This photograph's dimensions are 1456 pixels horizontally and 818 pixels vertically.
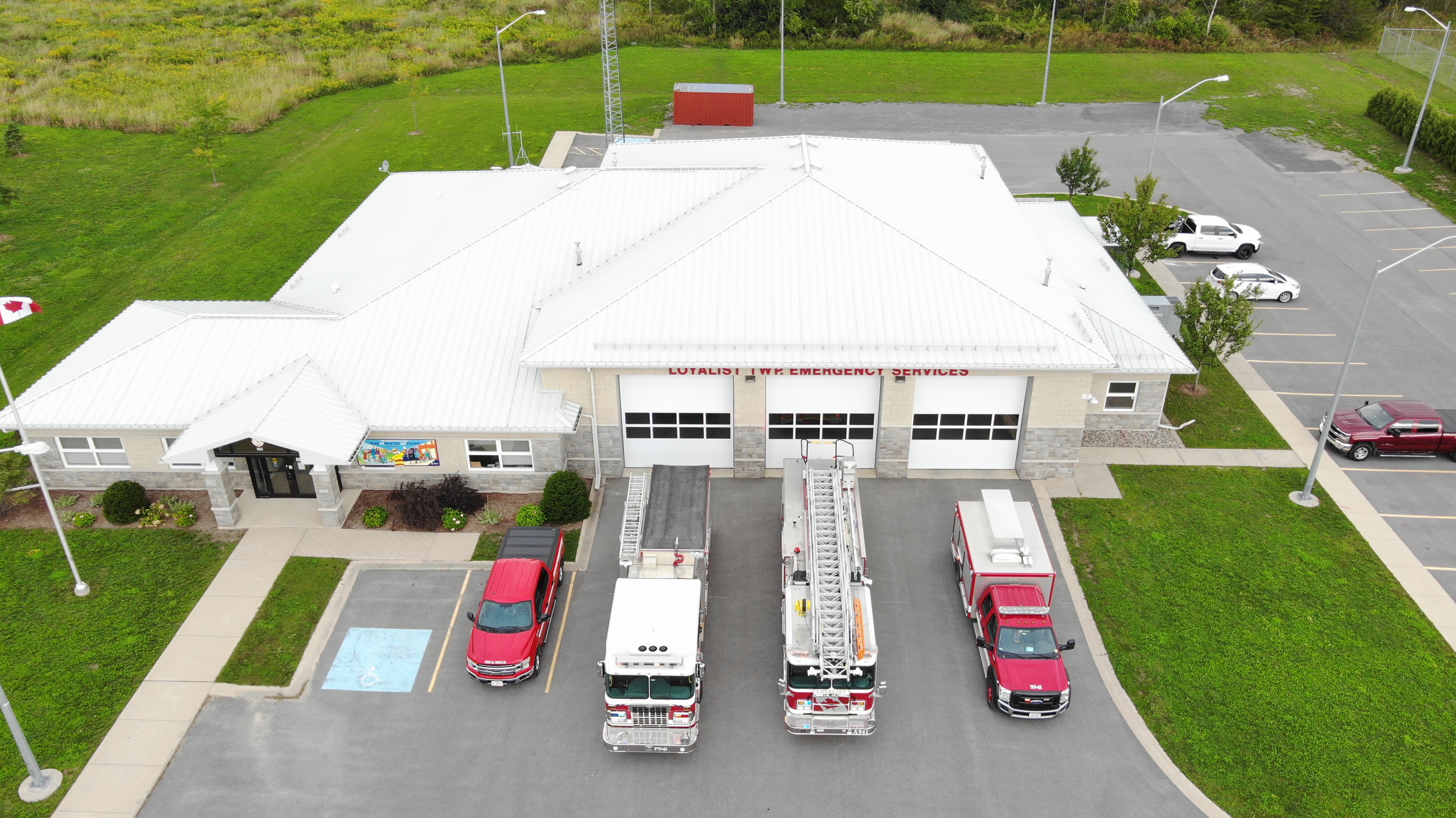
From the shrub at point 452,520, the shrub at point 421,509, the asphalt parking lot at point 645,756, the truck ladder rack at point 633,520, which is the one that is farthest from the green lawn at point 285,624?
the truck ladder rack at point 633,520

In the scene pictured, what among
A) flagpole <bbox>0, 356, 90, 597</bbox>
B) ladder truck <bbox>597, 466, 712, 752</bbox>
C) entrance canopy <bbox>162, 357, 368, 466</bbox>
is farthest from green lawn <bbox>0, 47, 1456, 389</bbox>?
ladder truck <bbox>597, 466, 712, 752</bbox>

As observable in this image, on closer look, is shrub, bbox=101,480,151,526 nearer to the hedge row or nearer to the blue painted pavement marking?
the blue painted pavement marking

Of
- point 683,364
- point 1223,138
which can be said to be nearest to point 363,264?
point 683,364

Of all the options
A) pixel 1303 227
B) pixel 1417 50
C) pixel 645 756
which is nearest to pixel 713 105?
pixel 1303 227

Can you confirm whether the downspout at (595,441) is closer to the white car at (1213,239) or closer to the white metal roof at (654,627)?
the white metal roof at (654,627)

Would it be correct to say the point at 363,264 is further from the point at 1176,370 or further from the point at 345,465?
the point at 1176,370
